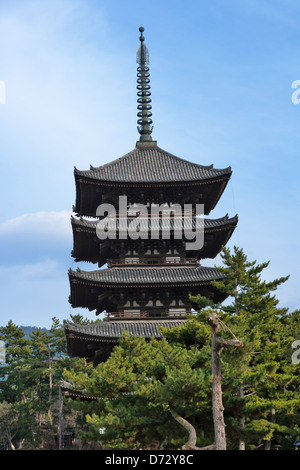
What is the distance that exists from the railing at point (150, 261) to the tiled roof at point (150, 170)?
436 cm

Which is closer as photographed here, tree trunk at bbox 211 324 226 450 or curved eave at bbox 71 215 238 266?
tree trunk at bbox 211 324 226 450

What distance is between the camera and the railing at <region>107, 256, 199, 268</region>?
111 ft

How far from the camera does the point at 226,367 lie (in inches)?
866

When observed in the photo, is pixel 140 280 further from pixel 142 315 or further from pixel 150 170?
pixel 150 170

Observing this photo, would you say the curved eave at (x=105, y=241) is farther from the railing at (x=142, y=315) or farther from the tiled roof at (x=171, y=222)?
the railing at (x=142, y=315)

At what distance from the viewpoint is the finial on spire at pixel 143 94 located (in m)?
40.2

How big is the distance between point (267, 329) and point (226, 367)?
34.1 feet

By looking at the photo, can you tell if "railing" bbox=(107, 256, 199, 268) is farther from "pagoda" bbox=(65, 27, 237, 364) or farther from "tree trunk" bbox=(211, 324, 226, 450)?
"tree trunk" bbox=(211, 324, 226, 450)

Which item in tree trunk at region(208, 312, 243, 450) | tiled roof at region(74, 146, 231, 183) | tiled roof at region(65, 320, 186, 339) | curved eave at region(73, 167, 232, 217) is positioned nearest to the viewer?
tree trunk at region(208, 312, 243, 450)

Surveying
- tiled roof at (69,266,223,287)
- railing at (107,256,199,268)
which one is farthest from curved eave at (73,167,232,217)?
tiled roof at (69,266,223,287)

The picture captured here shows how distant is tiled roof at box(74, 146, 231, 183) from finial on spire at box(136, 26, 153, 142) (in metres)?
2.05
